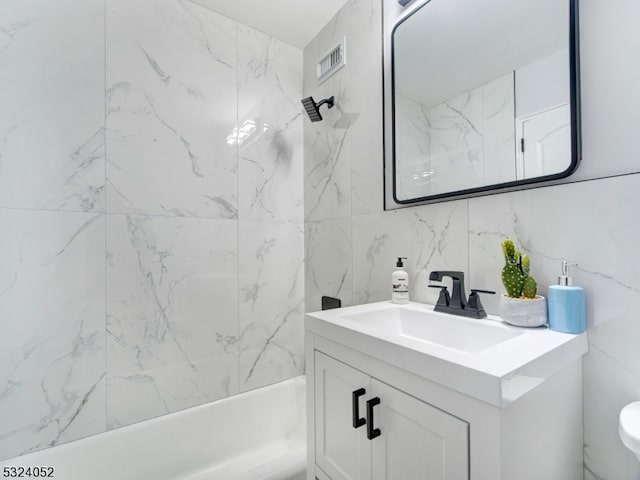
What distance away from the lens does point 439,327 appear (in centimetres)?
100

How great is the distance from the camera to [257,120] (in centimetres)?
179

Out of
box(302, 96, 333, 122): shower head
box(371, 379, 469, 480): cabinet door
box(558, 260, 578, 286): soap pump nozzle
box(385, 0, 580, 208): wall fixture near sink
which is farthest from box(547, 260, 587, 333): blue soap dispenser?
box(302, 96, 333, 122): shower head

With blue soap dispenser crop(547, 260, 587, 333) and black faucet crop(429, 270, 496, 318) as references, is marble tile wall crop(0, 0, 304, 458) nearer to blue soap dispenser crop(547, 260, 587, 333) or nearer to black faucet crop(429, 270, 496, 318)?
black faucet crop(429, 270, 496, 318)

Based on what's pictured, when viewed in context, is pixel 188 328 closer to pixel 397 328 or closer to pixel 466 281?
pixel 397 328

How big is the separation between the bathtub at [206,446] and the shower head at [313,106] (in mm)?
1530

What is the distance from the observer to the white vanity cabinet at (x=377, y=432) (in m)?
0.59

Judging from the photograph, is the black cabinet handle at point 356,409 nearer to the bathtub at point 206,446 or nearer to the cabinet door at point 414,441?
the cabinet door at point 414,441

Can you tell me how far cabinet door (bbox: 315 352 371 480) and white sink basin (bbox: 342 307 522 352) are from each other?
159mm

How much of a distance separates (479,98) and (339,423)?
44.0 inches

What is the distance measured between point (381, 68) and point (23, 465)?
2.19 m

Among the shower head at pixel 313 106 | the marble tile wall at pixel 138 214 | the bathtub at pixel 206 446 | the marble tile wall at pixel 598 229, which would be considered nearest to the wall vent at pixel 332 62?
the shower head at pixel 313 106

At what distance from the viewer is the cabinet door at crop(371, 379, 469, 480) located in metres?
0.57

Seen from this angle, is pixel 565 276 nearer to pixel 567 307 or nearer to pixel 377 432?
pixel 567 307

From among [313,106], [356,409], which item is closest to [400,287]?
[356,409]
